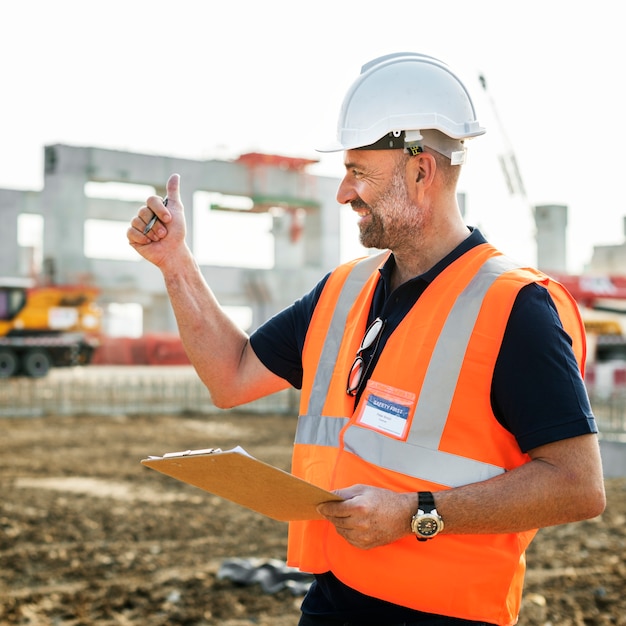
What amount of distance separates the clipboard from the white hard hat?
2.75 ft

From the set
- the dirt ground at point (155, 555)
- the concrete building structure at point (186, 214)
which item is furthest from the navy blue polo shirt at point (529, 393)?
the concrete building structure at point (186, 214)

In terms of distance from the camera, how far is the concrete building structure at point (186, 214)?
28953 mm

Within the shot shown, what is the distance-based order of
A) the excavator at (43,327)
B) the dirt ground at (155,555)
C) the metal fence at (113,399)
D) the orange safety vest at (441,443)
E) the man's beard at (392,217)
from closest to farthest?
the orange safety vest at (441,443) → the man's beard at (392,217) → the dirt ground at (155,555) → the metal fence at (113,399) → the excavator at (43,327)

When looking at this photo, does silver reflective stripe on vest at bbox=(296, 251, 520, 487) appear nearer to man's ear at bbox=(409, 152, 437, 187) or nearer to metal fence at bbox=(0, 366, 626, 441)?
man's ear at bbox=(409, 152, 437, 187)

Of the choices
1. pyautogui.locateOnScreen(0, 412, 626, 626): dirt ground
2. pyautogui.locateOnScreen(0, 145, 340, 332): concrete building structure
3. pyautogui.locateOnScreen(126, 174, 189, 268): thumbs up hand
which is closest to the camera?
pyautogui.locateOnScreen(126, 174, 189, 268): thumbs up hand

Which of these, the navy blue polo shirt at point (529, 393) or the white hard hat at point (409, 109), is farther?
the white hard hat at point (409, 109)

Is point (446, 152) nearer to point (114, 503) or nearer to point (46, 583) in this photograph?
point (46, 583)

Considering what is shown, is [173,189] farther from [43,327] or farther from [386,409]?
[43,327]

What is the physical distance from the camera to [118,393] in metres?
18.1

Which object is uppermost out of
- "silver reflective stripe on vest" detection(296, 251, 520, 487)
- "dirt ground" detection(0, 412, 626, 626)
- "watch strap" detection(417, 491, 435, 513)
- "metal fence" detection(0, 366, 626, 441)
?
"silver reflective stripe on vest" detection(296, 251, 520, 487)

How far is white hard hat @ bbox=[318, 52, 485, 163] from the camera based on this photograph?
2.15 m

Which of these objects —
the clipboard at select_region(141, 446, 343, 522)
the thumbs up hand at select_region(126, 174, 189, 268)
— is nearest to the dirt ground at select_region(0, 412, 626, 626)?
the thumbs up hand at select_region(126, 174, 189, 268)

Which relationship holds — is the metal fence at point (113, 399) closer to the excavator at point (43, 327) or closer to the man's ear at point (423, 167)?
the excavator at point (43, 327)

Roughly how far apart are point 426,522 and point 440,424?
0.21m
